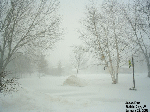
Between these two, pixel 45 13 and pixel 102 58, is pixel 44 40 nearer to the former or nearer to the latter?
pixel 45 13

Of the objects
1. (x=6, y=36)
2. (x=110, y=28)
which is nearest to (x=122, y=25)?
(x=110, y=28)

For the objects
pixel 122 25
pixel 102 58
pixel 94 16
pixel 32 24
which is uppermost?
pixel 94 16

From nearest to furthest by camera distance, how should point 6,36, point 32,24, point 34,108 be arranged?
point 34,108 → point 6,36 → point 32,24

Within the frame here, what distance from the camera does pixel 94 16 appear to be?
12938mm

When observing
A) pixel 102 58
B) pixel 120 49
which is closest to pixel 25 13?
pixel 102 58

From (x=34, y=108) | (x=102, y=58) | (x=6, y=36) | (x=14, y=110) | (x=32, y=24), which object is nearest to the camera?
(x=14, y=110)

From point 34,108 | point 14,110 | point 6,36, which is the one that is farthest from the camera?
point 6,36

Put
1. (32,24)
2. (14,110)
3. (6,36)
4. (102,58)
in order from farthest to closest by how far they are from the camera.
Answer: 1. (102,58)
2. (32,24)
3. (6,36)
4. (14,110)

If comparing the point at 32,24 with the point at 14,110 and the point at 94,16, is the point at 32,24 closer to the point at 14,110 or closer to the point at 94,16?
the point at 14,110

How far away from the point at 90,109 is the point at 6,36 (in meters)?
6.74

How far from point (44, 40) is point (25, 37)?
1.29 meters

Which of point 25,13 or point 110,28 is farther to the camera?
point 110,28

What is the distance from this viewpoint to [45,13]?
7809 millimetres

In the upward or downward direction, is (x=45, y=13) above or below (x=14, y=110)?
above
